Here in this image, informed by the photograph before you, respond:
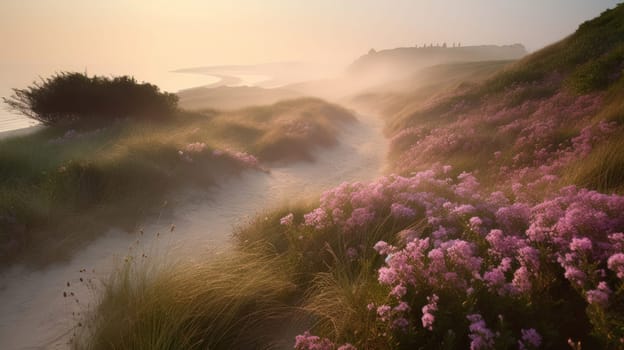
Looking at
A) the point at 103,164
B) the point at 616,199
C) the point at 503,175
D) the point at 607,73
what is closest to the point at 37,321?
the point at 103,164

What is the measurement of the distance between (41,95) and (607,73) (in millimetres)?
24314

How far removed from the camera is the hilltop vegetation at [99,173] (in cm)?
697

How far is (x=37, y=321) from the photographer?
5.01 meters

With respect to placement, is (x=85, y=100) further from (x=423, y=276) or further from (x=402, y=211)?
(x=423, y=276)

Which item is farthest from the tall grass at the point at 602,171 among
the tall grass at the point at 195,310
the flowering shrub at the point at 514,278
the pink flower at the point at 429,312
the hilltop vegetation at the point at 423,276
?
the tall grass at the point at 195,310

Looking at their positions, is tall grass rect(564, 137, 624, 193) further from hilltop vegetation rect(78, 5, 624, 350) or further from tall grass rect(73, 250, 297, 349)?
tall grass rect(73, 250, 297, 349)

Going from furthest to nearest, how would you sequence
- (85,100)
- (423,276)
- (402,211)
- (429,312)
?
(85,100) → (402,211) → (423,276) → (429,312)

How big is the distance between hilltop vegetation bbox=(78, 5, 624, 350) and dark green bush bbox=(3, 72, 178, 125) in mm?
14298

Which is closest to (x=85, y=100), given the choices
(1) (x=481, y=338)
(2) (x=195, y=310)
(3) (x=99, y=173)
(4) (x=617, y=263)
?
(3) (x=99, y=173)

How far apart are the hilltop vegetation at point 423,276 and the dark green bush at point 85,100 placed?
14.3 meters

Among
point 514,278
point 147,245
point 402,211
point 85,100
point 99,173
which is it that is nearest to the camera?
point 514,278

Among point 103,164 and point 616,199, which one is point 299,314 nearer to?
point 616,199

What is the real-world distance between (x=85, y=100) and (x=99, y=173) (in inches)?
417

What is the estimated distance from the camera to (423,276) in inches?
149
